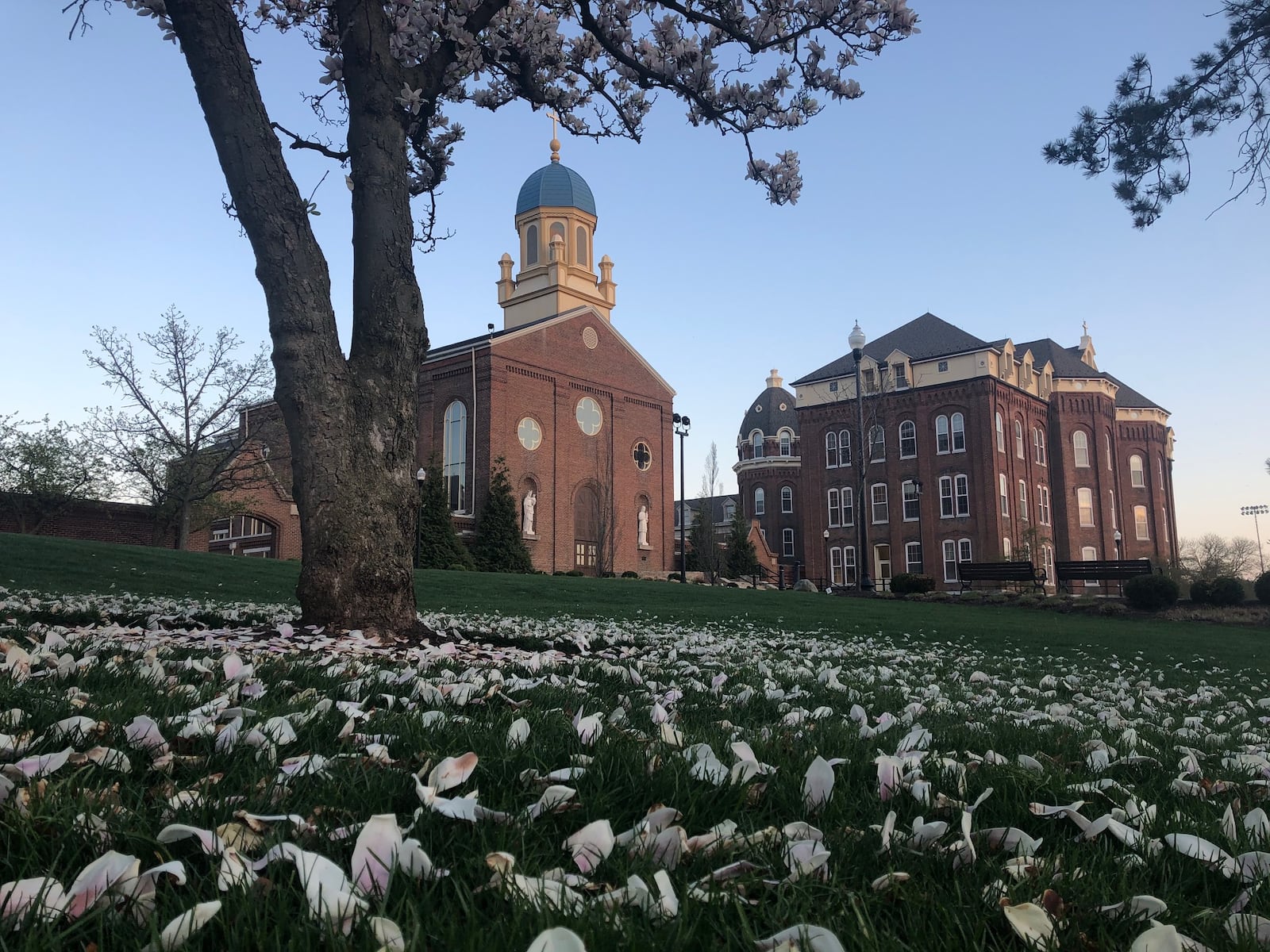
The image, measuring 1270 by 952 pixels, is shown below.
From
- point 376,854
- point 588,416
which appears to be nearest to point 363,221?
point 376,854

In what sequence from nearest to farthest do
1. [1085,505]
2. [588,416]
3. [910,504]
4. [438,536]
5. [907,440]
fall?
[438,536], [588,416], [910,504], [907,440], [1085,505]

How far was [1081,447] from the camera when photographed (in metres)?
51.5

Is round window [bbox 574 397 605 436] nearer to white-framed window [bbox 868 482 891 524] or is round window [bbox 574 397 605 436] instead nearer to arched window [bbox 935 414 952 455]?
white-framed window [bbox 868 482 891 524]

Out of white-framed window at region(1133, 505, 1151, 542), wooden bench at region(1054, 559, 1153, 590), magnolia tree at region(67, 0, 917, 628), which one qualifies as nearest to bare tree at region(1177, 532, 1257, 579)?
white-framed window at region(1133, 505, 1151, 542)

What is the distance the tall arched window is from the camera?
5336cm

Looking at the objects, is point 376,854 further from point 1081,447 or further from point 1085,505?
point 1081,447

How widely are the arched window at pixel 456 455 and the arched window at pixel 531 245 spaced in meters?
11.1

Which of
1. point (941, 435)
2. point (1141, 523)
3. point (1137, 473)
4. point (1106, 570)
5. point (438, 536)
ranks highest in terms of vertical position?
point (941, 435)

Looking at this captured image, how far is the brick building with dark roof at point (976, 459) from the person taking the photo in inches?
1800

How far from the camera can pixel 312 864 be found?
1304 millimetres

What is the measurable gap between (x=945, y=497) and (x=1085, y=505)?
11002 mm

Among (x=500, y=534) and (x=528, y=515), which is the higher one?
(x=528, y=515)

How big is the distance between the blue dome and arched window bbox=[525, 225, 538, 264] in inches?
42.4

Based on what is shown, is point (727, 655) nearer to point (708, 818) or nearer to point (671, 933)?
point (708, 818)
